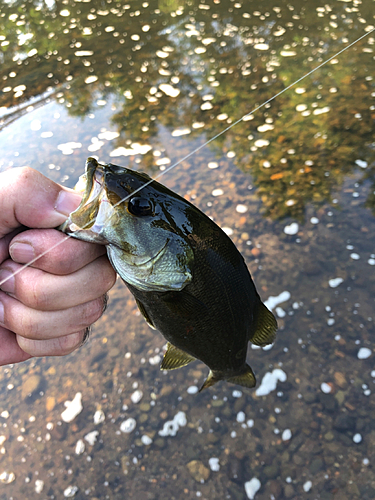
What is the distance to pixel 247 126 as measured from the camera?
5453mm

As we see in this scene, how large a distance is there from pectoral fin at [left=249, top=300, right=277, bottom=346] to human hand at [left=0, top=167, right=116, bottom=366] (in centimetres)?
79

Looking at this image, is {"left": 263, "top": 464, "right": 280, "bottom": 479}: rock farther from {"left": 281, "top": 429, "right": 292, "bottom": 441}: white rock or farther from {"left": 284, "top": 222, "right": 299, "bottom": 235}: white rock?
{"left": 284, "top": 222, "right": 299, "bottom": 235}: white rock

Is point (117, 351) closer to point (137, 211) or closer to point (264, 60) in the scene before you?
point (137, 211)

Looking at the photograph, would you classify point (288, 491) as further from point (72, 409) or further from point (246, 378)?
point (72, 409)

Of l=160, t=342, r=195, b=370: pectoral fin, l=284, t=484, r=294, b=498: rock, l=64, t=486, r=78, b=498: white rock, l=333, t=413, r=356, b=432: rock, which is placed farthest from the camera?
l=333, t=413, r=356, b=432: rock

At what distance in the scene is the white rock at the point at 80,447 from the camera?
2824 millimetres

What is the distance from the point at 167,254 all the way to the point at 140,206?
0.23 meters

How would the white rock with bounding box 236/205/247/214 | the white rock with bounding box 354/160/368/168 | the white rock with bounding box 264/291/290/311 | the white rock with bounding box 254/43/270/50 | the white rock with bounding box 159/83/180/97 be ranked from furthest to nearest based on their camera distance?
the white rock with bounding box 254/43/270/50
the white rock with bounding box 159/83/180/97
the white rock with bounding box 354/160/368/168
the white rock with bounding box 236/205/247/214
the white rock with bounding box 264/291/290/311

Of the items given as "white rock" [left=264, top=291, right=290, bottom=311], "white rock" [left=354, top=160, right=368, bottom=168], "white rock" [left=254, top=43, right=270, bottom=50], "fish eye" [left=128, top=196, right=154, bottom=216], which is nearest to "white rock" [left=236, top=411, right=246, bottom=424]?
"white rock" [left=264, top=291, right=290, bottom=311]

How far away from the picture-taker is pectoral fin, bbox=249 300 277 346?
1.95 metres

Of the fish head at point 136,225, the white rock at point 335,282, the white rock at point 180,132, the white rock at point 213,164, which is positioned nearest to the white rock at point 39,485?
the fish head at point 136,225

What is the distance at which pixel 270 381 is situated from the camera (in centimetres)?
305

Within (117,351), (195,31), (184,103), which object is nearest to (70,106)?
(184,103)

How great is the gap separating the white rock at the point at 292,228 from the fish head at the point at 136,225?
2.66 metres
